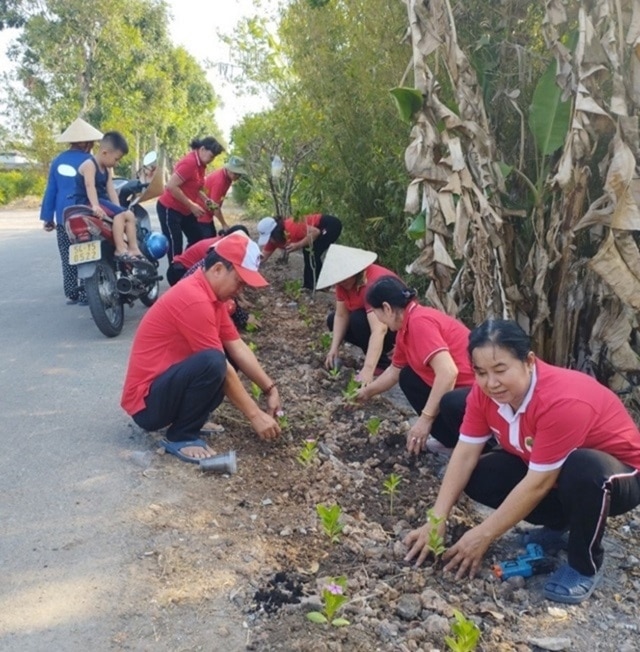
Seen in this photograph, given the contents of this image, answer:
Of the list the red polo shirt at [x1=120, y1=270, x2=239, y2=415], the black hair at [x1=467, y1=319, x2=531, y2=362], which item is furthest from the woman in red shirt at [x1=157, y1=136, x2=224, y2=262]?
the black hair at [x1=467, y1=319, x2=531, y2=362]

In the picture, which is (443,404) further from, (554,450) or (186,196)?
(186,196)

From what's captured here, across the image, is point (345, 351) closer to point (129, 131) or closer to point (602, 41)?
point (602, 41)

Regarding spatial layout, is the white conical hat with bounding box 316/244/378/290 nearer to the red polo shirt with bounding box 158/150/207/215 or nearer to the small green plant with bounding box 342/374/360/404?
the small green plant with bounding box 342/374/360/404

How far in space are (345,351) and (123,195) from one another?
297 centimetres

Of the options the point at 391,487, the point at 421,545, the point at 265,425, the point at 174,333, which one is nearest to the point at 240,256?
the point at 174,333

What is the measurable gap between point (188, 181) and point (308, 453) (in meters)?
4.73

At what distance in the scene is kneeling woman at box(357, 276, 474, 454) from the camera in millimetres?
4082

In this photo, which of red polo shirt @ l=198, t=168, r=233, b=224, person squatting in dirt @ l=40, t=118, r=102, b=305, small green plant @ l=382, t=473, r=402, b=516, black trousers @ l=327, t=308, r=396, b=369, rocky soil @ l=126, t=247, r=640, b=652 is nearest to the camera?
rocky soil @ l=126, t=247, r=640, b=652

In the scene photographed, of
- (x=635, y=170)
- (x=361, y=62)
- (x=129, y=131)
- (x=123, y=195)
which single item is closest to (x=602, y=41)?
(x=635, y=170)

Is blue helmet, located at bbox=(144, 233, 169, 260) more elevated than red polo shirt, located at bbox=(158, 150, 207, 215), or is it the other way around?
red polo shirt, located at bbox=(158, 150, 207, 215)

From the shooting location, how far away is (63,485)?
3850 mm

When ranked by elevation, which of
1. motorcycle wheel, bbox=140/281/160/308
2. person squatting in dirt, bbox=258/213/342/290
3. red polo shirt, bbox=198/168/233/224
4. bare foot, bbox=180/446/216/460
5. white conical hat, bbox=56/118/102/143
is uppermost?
white conical hat, bbox=56/118/102/143

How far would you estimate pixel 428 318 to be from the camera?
4207 millimetres

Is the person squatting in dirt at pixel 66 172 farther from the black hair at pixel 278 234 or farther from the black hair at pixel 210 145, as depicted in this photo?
the black hair at pixel 278 234
